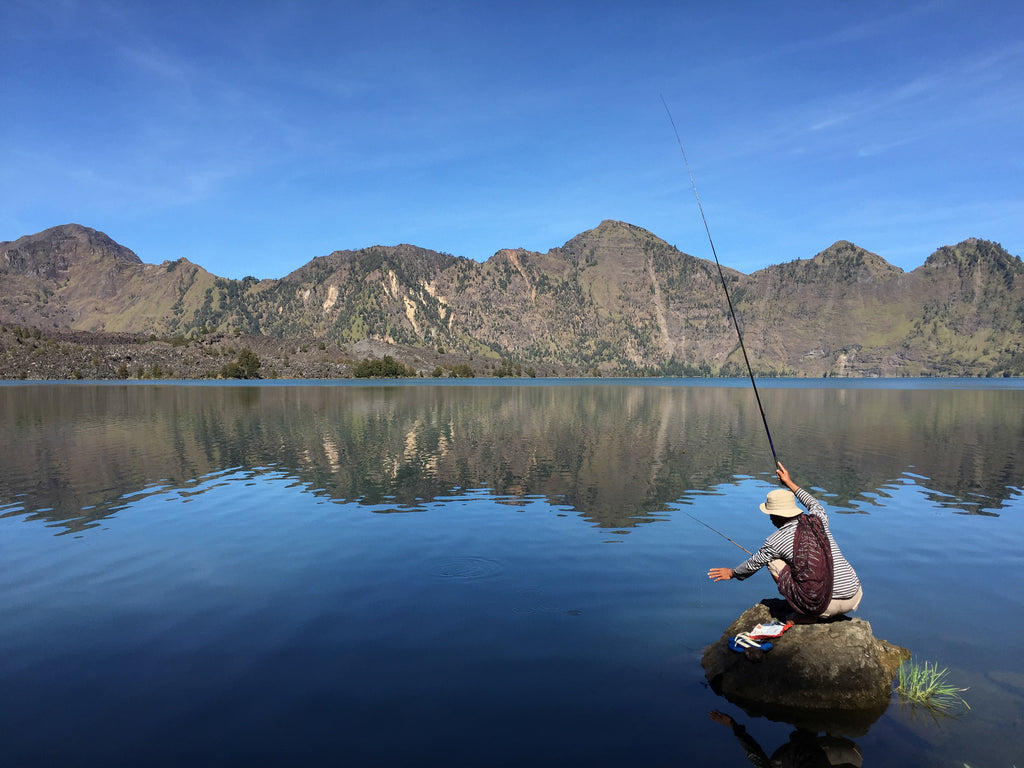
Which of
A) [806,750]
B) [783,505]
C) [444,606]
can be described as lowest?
[444,606]

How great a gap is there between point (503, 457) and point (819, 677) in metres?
34.1

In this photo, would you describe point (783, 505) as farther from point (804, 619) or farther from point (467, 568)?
point (467, 568)

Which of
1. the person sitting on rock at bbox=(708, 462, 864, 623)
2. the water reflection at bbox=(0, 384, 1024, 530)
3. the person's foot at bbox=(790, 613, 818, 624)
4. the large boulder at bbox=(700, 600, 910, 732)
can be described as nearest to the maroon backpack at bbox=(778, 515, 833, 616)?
the person sitting on rock at bbox=(708, 462, 864, 623)

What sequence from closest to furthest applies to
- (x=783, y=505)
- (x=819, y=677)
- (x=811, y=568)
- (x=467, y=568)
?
(x=819, y=677), (x=811, y=568), (x=783, y=505), (x=467, y=568)

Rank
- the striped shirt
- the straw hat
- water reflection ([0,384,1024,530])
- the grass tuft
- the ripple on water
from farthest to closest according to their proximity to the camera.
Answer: water reflection ([0,384,1024,530]) → the ripple on water → the straw hat → the striped shirt → the grass tuft

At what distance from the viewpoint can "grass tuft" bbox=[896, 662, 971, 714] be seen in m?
12.0

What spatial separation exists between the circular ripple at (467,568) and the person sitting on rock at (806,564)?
8.39 m

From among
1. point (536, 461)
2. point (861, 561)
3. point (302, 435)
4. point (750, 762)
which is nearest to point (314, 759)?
point (750, 762)

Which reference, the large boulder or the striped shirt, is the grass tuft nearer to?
the large boulder

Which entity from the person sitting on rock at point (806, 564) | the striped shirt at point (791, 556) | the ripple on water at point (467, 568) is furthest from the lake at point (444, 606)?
the striped shirt at point (791, 556)

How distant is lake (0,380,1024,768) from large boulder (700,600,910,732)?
481 millimetres

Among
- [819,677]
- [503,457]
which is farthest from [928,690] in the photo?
[503,457]

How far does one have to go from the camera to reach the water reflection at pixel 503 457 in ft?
106

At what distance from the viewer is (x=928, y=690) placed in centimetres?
1208
